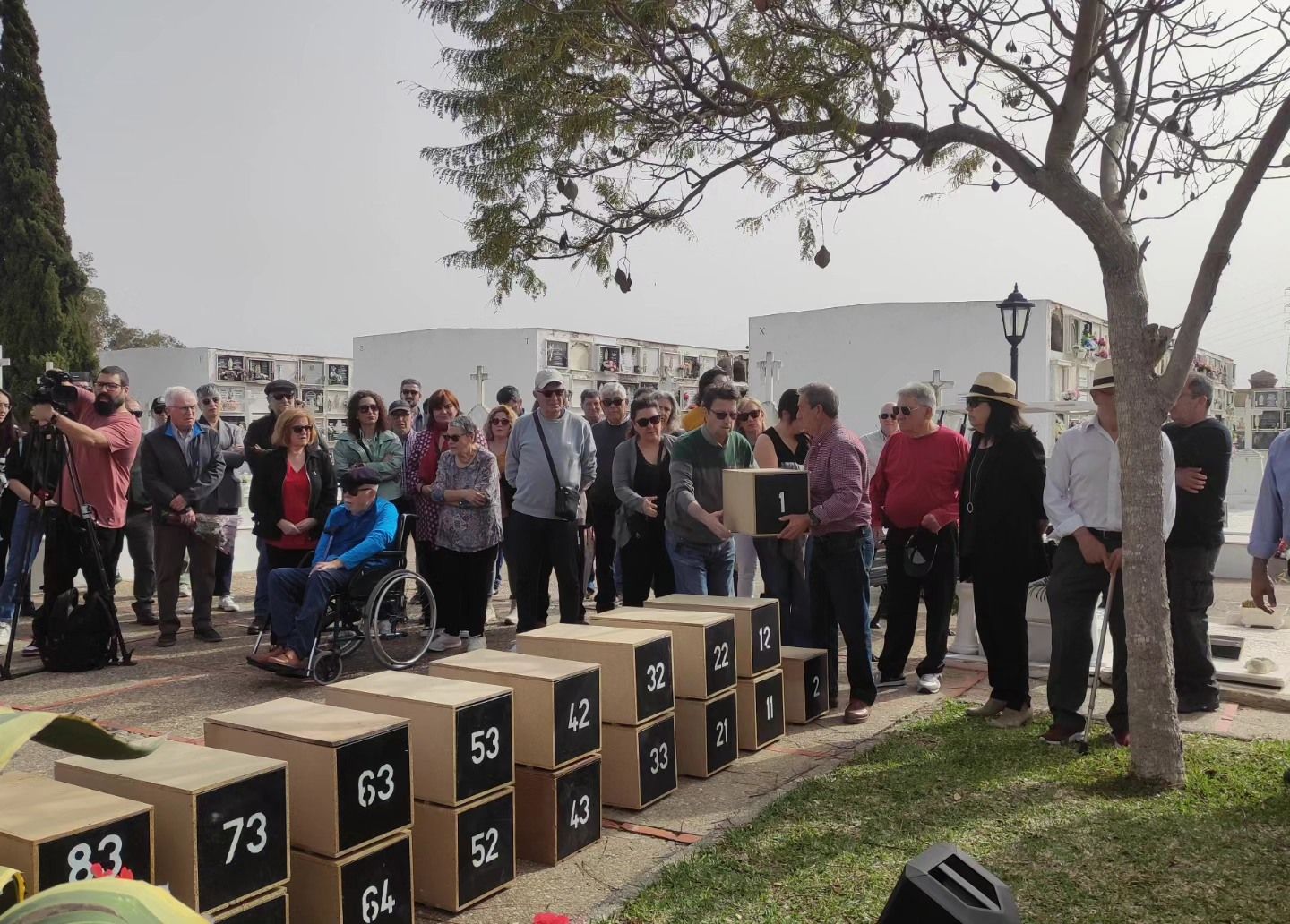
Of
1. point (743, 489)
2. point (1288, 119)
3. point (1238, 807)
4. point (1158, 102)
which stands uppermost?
point (1158, 102)

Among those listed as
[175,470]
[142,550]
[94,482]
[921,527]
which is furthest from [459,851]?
[142,550]

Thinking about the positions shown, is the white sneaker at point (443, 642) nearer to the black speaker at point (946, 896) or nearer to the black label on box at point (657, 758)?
the black label on box at point (657, 758)

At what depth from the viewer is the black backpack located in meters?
6.81

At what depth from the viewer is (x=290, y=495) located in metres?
7.41

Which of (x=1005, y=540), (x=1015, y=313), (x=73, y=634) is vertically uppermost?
(x=1015, y=313)

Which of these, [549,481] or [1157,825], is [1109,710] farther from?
[549,481]

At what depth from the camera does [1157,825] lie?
414 cm

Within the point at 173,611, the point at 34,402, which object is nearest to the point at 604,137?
the point at 34,402

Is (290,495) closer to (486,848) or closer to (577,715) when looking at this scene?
(577,715)

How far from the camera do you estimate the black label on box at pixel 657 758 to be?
174 inches

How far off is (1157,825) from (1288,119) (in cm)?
281

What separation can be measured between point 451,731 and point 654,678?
1221mm

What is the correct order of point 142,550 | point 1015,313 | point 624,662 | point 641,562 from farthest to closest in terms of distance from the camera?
point 1015,313
point 142,550
point 641,562
point 624,662

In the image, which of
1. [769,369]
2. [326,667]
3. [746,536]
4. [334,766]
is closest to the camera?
[334,766]
